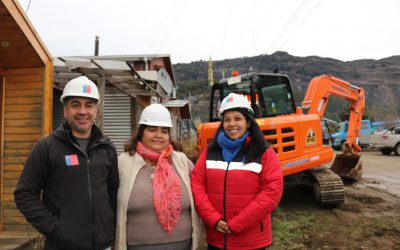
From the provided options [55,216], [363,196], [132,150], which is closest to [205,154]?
[132,150]

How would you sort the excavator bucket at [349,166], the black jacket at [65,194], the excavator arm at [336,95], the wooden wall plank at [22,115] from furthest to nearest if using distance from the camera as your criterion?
the excavator bucket at [349,166]
the excavator arm at [336,95]
the wooden wall plank at [22,115]
the black jacket at [65,194]

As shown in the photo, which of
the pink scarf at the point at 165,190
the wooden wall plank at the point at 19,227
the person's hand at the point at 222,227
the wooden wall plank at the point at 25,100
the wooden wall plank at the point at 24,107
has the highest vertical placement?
the wooden wall plank at the point at 25,100

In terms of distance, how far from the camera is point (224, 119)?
2.81 meters

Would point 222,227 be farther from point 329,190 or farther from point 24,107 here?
point 329,190

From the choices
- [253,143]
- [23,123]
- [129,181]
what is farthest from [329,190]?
[23,123]

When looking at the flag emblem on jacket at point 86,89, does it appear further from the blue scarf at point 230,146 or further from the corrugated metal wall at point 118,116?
the corrugated metal wall at point 118,116

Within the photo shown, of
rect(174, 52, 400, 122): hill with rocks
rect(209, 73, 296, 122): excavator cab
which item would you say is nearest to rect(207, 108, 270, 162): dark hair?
rect(209, 73, 296, 122): excavator cab

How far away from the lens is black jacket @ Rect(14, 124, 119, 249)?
211cm

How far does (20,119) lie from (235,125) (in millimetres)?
3890

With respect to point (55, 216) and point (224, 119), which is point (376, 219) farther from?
point (55, 216)

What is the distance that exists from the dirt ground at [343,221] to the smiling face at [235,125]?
2845 millimetres

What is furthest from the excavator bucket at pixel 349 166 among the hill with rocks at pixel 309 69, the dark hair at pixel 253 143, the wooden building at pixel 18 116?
the hill with rocks at pixel 309 69

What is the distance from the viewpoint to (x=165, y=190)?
8.11 feet

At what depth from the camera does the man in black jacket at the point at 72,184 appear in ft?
6.95
